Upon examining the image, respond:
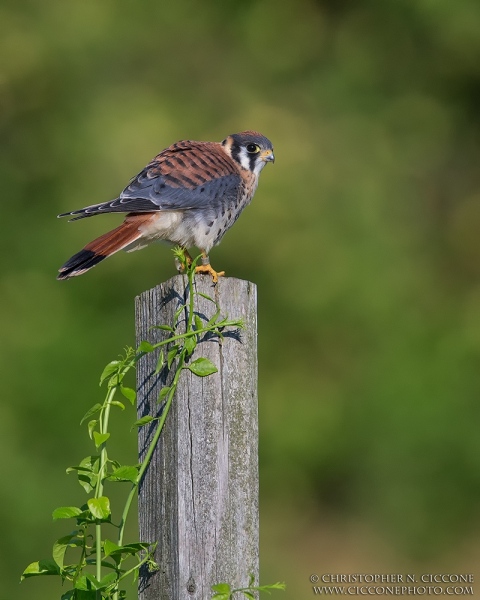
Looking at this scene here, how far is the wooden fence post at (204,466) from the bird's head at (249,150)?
5.54ft

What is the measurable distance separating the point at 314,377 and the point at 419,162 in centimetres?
195

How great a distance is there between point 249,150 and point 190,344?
190 centimetres

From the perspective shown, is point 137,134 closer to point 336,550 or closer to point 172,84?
point 172,84

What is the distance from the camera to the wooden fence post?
1622 mm

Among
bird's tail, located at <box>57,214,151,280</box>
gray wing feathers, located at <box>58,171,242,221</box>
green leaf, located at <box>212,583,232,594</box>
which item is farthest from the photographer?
gray wing feathers, located at <box>58,171,242,221</box>

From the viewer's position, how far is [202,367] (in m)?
1.66

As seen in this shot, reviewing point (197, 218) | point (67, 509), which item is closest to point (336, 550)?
point (197, 218)

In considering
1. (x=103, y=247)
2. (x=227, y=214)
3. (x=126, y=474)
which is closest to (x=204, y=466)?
(x=126, y=474)

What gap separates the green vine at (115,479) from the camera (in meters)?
1.59

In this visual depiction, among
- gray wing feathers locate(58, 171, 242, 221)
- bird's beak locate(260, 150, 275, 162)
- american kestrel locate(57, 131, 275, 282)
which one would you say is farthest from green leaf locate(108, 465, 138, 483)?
bird's beak locate(260, 150, 275, 162)

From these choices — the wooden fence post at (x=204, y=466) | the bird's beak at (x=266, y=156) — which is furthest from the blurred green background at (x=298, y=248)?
the wooden fence post at (x=204, y=466)

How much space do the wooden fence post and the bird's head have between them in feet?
5.54

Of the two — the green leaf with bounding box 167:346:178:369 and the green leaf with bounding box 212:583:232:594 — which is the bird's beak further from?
the green leaf with bounding box 212:583:232:594

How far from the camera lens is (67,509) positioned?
5.21 feet
